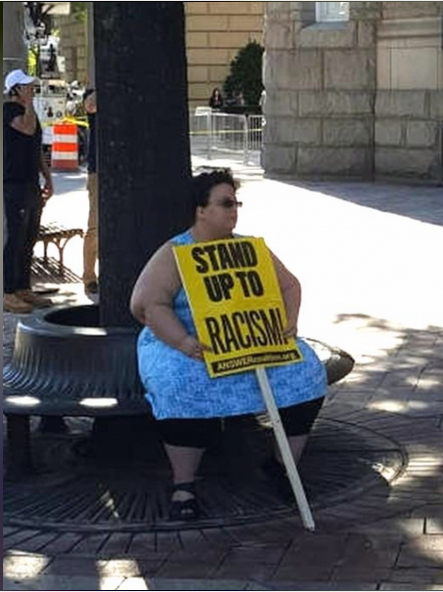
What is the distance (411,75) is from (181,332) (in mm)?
15274

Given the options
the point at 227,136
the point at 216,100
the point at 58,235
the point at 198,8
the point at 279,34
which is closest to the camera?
the point at 58,235

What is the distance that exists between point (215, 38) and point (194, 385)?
102 ft

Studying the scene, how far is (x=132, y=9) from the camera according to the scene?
588 centimetres

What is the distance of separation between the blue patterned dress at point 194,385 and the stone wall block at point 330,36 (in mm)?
15446

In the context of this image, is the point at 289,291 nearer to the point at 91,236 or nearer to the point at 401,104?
the point at 91,236

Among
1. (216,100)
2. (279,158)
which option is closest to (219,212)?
(279,158)

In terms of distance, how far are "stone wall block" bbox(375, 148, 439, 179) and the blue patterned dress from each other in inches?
576

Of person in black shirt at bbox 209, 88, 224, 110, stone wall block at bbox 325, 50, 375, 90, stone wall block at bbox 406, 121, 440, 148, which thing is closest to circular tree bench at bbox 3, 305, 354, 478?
stone wall block at bbox 406, 121, 440, 148

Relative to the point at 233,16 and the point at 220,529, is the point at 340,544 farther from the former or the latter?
the point at 233,16

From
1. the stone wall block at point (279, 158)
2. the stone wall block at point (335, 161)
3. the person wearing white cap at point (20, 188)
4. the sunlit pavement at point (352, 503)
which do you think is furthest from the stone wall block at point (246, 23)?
the person wearing white cap at point (20, 188)

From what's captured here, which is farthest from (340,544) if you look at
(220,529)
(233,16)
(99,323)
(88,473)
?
(233,16)

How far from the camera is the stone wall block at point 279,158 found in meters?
21.4

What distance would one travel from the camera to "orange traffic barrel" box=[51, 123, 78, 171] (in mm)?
24547

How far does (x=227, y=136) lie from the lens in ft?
89.3
